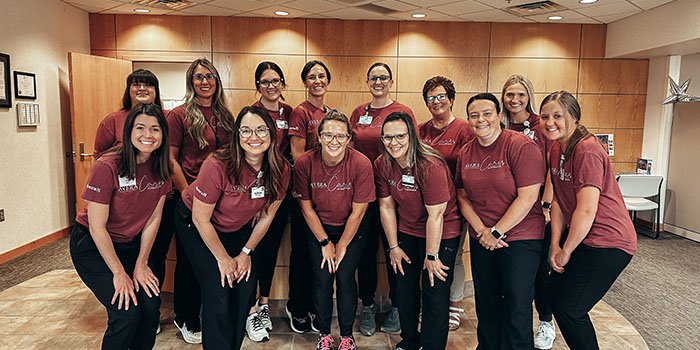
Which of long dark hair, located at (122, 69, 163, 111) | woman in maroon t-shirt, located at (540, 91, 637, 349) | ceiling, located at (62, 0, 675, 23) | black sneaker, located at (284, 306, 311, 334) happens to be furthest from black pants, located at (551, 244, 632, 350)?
ceiling, located at (62, 0, 675, 23)

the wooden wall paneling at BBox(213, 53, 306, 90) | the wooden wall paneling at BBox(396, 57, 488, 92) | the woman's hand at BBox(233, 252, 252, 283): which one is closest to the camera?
the woman's hand at BBox(233, 252, 252, 283)

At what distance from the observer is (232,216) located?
2.51 meters

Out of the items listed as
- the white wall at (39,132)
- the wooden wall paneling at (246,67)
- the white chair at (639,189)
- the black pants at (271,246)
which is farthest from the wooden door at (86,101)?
the white chair at (639,189)

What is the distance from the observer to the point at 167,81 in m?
6.78

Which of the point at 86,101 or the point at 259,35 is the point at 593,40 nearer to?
the point at 259,35

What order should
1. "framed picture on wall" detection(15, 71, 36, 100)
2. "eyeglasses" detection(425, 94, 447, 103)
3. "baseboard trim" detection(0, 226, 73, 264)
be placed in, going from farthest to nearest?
"framed picture on wall" detection(15, 71, 36, 100), "baseboard trim" detection(0, 226, 73, 264), "eyeglasses" detection(425, 94, 447, 103)

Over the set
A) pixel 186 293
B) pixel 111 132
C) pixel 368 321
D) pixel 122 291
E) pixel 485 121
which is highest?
pixel 485 121

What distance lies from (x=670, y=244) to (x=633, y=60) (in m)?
2.68

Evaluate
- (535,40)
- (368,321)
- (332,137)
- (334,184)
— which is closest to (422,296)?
(368,321)

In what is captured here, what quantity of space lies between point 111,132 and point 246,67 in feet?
12.3

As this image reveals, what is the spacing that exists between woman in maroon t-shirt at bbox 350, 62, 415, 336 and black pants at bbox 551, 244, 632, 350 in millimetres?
1098

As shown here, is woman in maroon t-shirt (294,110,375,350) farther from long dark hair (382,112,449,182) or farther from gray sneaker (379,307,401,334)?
gray sneaker (379,307,401,334)

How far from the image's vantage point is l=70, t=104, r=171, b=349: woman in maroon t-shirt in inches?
87.9

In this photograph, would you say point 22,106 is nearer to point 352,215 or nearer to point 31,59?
point 31,59
